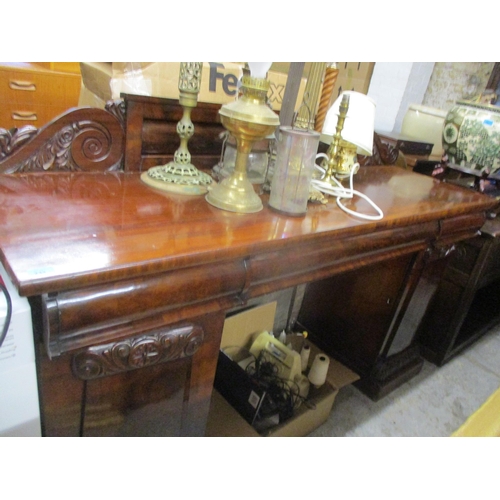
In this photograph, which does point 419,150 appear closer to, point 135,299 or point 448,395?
point 448,395

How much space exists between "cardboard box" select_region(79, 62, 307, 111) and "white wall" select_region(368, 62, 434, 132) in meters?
1.26

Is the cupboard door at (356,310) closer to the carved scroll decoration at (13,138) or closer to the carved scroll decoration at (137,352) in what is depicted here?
the carved scroll decoration at (137,352)

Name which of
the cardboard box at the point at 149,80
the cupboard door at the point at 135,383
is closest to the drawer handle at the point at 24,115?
the cardboard box at the point at 149,80

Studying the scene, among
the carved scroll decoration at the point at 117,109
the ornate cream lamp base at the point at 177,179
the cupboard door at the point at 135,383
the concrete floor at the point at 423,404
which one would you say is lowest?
the concrete floor at the point at 423,404

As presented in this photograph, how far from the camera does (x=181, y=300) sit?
609 millimetres

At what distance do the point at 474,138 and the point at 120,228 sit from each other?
132 cm

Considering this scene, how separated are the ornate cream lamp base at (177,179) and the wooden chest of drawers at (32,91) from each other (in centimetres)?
125

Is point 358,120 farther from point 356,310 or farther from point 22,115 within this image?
point 22,115

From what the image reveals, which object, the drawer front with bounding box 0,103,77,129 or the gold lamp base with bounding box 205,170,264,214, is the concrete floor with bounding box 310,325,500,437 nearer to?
the gold lamp base with bounding box 205,170,264,214

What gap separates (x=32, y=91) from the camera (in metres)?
1.82

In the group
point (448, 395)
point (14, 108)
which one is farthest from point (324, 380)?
point (14, 108)

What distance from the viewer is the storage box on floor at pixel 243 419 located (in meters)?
1.11

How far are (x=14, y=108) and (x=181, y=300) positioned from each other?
1733 millimetres

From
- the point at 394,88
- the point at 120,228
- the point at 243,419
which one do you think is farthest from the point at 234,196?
the point at 394,88
